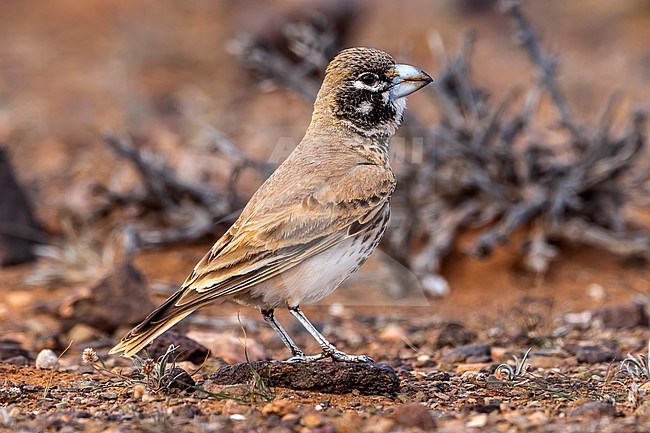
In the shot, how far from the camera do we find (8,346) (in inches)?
228

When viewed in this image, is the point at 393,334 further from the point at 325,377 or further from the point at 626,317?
the point at 325,377

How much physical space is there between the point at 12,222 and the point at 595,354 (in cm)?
554

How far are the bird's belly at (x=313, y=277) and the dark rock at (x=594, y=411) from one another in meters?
1.29

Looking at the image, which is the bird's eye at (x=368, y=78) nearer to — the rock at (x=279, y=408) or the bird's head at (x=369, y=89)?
the bird's head at (x=369, y=89)

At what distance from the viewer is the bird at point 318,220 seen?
456 cm

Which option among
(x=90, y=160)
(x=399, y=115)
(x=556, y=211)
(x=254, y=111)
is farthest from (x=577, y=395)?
(x=254, y=111)

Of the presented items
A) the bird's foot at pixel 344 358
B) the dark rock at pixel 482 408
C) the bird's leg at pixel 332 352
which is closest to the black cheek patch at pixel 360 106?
the bird's leg at pixel 332 352

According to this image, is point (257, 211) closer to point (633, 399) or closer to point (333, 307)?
point (633, 399)

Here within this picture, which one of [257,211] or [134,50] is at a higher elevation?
[134,50]

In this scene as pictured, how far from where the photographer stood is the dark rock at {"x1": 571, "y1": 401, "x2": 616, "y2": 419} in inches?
154

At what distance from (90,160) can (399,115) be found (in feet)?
21.0

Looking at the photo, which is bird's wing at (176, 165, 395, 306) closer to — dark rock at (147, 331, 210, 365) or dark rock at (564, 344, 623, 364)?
dark rock at (147, 331, 210, 365)

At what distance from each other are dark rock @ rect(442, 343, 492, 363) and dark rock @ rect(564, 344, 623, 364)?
1.57 ft

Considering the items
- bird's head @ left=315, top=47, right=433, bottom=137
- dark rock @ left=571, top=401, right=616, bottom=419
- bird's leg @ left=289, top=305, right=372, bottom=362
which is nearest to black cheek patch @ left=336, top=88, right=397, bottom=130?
bird's head @ left=315, top=47, right=433, bottom=137
